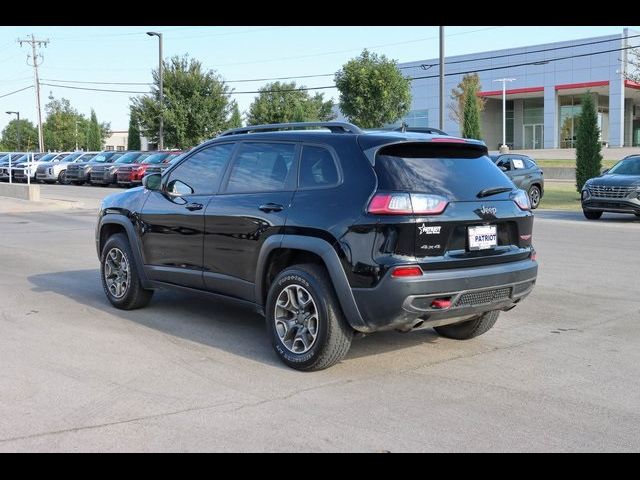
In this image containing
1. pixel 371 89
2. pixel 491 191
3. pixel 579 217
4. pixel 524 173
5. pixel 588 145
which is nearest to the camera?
pixel 491 191

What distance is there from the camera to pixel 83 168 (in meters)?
36.8

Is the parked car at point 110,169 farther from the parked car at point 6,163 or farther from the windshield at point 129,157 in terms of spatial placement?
the parked car at point 6,163

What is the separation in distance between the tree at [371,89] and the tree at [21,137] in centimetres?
7195

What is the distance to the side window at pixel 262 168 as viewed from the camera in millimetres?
5840

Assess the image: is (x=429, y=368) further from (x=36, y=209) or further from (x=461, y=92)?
(x=461, y=92)

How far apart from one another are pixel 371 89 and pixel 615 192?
73.5 ft

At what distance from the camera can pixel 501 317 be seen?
7.27 m

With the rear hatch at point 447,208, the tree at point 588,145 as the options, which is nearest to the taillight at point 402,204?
the rear hatch at point 447,208

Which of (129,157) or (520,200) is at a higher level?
(129,157)

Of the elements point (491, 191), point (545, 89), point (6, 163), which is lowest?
point (491, 191)

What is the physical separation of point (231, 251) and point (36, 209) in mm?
17799

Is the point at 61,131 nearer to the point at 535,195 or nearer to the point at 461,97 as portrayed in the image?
the point at 461,97

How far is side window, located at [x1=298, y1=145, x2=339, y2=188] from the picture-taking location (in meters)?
5.46

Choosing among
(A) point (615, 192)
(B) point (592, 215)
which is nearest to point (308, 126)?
(A) point (615, 192)
